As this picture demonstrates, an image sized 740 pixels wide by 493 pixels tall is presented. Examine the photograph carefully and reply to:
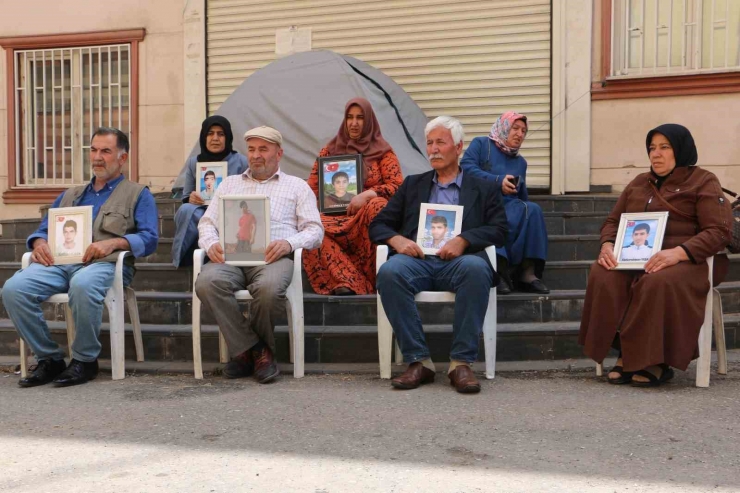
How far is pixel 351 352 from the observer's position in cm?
538

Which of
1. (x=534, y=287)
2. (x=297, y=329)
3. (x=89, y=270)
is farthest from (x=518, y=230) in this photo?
(x=89, y=270)

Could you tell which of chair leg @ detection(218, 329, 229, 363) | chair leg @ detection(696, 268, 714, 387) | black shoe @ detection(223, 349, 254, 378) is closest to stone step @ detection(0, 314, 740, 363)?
chair leg @ detection(218, 329, 229, 363)

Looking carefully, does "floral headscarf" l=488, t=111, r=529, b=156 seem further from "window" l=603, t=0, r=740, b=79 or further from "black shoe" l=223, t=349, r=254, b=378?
"black shoe" l=223, t=349, r=254, b=378

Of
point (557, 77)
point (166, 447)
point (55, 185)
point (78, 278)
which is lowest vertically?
point (166, 447)

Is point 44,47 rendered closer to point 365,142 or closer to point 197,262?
point 365,142

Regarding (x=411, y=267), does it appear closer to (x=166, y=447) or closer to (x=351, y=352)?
(x=351, y=352)

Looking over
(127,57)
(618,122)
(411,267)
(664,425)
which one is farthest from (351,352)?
(127,57)

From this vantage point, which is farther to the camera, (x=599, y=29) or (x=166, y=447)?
(x=599, y=29)

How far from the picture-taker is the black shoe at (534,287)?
579 centimetres

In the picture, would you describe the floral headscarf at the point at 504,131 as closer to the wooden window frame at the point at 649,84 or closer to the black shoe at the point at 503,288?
the black shoe at the point at 503,288

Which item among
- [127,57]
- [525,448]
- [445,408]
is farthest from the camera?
[127,57]

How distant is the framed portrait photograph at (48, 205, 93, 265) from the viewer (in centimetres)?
514

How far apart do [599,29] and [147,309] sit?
520cm

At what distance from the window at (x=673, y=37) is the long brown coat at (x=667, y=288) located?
3.60 meters
